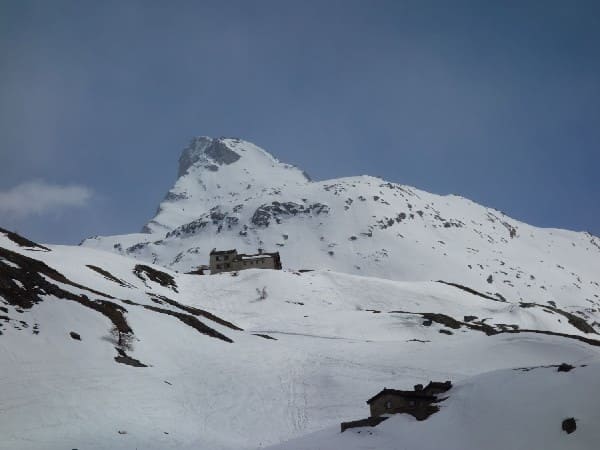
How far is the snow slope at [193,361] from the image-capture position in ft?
96.3

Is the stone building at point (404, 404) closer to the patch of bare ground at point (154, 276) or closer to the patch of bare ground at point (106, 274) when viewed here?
the patch of bare ground at point (106, 274)

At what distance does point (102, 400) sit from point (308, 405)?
15.2 m

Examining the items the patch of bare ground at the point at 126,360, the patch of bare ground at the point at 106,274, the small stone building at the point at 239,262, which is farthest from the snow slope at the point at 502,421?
the small stone building at the point at 239,262

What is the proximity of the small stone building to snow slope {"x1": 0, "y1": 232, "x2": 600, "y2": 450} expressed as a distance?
51.5 m

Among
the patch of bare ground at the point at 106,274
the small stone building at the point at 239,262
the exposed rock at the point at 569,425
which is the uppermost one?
the small stone building at the point at 239,262

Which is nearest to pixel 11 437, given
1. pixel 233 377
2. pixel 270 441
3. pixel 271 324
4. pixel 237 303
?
pixel 270 441

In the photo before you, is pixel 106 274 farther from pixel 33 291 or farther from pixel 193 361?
pixel 193 361

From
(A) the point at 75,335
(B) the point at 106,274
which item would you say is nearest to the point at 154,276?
(B) the point at 106,274

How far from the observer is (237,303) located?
90.8 metres

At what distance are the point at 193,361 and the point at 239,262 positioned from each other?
9666 cm

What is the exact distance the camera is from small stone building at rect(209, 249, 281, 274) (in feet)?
464

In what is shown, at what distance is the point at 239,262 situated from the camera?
14325 cm

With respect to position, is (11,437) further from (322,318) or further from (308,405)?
(322,318)

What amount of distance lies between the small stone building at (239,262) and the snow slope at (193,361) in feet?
169
